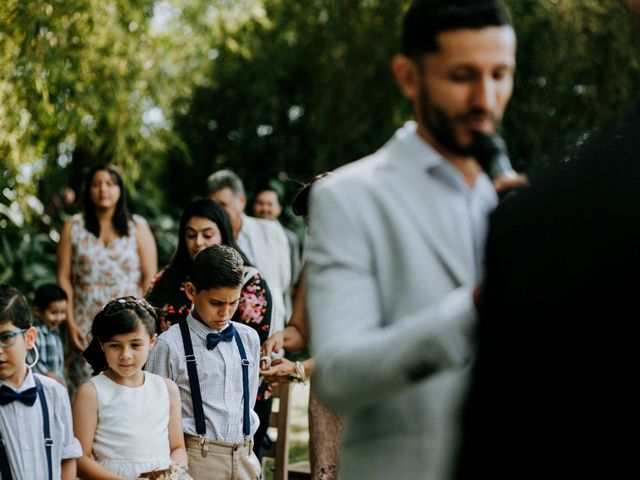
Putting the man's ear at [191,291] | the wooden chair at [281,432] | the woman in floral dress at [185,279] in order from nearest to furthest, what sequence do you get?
1. the man's ear at [191,291]
2. the woman in floral dress at [185,279]
3. the wooden chair at [281,432]

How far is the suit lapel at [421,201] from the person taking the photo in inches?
76.5

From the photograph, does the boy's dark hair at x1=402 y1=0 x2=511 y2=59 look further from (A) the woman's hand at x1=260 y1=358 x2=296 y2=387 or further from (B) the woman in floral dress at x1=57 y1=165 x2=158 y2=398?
(B) the woman in floral dress at x1=57 y1=165 x2=158 y2=398

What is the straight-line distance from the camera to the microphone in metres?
1.84

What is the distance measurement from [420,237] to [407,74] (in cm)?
29

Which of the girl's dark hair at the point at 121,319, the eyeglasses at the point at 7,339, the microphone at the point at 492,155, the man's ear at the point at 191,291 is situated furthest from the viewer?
the man's ear at the point at 191,291

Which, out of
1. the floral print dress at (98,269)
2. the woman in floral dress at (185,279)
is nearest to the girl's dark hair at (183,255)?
the woman in floral dress at (185,279)

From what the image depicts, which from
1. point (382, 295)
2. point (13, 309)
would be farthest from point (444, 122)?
point (13, 309)

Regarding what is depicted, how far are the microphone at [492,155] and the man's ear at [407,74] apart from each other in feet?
0.56

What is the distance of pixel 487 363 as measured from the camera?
164 centimetres

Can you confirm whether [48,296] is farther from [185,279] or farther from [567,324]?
[567,324]

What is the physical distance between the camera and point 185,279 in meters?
5.48

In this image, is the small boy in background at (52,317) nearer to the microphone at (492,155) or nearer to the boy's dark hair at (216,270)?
the boy's dark hair at (216,270)

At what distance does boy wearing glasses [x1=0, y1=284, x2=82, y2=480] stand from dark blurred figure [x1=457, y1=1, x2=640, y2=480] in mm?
2763

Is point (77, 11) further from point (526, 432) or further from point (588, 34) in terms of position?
point (588, 34)
